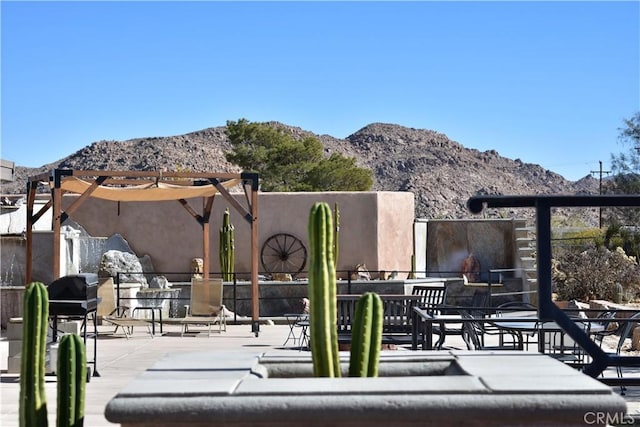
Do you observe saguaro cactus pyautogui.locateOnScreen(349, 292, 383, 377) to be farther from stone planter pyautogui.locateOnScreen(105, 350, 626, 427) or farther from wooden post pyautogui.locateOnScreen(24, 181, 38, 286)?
wooden post pyautogui.locateOnScreen(24, 181, 38, 286)

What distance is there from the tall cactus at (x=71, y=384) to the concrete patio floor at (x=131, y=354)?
1.66 metres

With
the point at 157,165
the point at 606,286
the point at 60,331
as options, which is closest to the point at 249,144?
the point at 157,165

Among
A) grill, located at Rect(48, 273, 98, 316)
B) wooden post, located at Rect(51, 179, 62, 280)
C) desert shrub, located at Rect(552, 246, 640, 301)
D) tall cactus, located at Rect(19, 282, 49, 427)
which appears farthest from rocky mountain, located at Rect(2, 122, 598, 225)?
tall cactus, located at Rect(19, 282, 49, 427)

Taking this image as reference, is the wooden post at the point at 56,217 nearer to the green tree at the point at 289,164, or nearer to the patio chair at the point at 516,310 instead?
the patio chair at the point at 516,310

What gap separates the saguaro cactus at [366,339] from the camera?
370cm

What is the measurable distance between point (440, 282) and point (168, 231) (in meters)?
5.84

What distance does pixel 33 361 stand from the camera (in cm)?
Result: 370

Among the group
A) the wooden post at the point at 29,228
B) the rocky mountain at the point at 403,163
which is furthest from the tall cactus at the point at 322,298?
the rocky mountain at the point at 403,163

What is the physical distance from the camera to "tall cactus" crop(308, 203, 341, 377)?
3635 mm

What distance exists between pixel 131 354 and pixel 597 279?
10.3 metres

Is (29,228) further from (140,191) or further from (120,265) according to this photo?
(120,265)

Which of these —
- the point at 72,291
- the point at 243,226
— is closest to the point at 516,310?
the point at 72,291

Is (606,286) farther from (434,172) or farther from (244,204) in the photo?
(434,172)

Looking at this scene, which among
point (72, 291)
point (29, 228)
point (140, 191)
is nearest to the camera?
point (72, 291)
